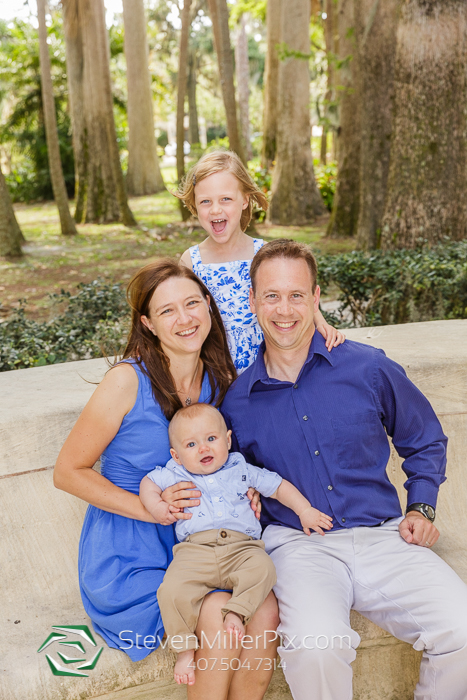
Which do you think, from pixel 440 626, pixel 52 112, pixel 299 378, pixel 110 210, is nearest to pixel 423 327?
pixel 299 378

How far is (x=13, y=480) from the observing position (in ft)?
10.0

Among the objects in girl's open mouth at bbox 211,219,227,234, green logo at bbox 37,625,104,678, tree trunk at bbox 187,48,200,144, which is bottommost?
green logo at bbox 37,625,104,678

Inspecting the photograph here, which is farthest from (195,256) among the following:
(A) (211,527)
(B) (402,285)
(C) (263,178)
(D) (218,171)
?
(C) (263,178)

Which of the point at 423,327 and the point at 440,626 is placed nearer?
the point at 440,626

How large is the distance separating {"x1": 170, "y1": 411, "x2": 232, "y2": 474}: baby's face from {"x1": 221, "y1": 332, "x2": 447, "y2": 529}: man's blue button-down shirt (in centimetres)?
27

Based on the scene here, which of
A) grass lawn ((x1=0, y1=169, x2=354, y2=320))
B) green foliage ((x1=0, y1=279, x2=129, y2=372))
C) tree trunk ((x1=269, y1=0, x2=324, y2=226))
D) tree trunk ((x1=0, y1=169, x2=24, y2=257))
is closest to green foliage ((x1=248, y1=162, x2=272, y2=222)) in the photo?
tree trunk ((x1=269, y1=0, x2=324, y2=226))

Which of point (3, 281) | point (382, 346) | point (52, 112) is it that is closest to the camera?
point (382, 346)

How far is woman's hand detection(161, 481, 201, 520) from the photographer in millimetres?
2477

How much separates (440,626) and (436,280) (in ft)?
10.5

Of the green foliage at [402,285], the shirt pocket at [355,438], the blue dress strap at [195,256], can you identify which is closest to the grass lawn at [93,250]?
the green foliage at [402,285]

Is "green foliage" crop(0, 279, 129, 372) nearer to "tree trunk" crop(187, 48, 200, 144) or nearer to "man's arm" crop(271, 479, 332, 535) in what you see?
"man's arm" crop(271, 479, 332, 535)

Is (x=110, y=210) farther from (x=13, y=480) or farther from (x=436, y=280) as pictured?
(x=13, y=480)

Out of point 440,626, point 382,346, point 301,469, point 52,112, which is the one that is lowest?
point 440,626

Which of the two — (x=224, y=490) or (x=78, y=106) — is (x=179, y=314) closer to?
(x=224, y=490)
